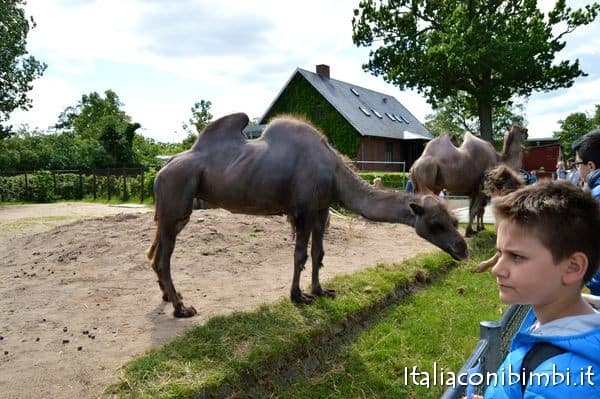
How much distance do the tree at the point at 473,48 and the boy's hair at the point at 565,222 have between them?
25.6m

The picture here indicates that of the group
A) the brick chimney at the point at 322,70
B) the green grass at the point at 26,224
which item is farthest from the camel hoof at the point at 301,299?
the brick chimney at the point at 322,70

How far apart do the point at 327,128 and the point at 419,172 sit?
23395mm

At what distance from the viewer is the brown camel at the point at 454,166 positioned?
9.43 meters

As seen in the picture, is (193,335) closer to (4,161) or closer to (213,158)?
(213,158)

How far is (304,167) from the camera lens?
515cm

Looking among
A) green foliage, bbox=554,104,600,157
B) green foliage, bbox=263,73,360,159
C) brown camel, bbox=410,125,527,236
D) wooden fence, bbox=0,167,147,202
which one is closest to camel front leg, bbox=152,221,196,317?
brown camel, bbox=410,125,527,236

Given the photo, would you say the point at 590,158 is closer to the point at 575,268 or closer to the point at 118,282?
the point at 575,268

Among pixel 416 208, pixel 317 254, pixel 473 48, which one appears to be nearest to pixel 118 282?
pixel 317 254

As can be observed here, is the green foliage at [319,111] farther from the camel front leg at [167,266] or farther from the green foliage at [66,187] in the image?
the camel front leg at [167,266]

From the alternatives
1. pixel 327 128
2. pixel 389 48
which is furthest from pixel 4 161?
pixel 389 48

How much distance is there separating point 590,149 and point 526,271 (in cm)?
294

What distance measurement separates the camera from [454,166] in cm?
950

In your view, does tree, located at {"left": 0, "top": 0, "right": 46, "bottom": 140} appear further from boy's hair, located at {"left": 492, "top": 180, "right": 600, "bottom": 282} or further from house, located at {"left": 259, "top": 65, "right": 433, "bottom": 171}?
boy's hair, located at {"left": 492, "top": 180, "right": 600, "bottom": 282}

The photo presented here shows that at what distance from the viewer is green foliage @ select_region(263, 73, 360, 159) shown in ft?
104
